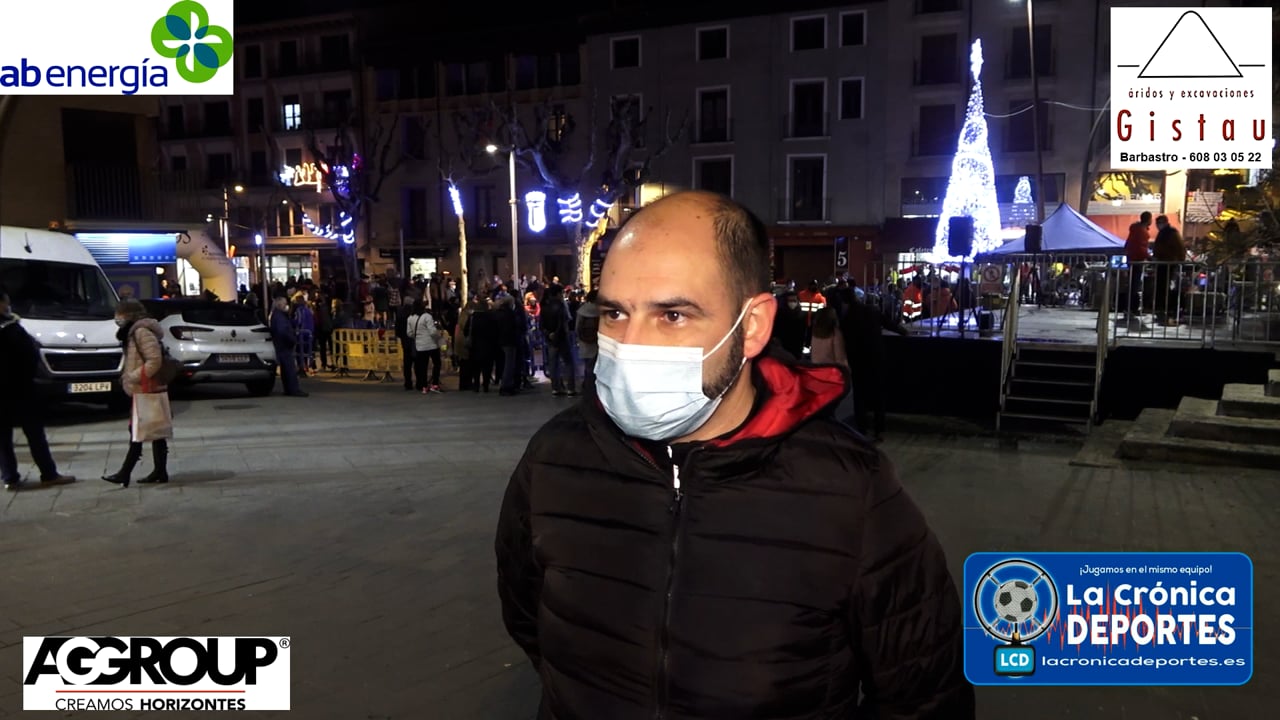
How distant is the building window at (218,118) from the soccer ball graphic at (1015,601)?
1978 inches

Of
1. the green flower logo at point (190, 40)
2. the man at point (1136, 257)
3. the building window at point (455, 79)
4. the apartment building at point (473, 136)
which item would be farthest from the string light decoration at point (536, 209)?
the green flower logo at point (190, 40)

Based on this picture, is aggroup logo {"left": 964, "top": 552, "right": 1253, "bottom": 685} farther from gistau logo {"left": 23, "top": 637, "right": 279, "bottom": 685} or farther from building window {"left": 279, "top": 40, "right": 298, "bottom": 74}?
building window {"left": 279, "top": 40, "right": 298, "bottom": 74}

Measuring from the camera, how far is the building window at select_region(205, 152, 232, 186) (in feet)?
152

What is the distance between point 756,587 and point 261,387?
14341 millimetres

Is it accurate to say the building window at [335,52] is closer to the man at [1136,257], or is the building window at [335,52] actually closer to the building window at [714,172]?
the building window at [714,172]

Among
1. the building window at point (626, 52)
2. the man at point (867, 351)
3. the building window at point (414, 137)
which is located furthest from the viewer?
the building window at point (414, 137)

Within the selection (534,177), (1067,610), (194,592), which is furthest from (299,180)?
(1067,610)

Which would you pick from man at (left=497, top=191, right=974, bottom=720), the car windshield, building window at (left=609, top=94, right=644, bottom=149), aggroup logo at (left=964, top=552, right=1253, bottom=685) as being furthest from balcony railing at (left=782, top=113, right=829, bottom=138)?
man at (left=497, top=191, right=974, bottom=720)

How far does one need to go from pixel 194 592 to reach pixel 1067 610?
4.72 metres

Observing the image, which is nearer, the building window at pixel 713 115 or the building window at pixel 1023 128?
the building window at pixel 1023 128

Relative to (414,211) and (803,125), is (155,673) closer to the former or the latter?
(803,125)

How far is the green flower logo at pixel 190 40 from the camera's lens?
9234 mm

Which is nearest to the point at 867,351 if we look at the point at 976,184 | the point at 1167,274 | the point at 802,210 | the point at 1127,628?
the point at 1167,274

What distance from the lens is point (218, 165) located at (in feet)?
155
